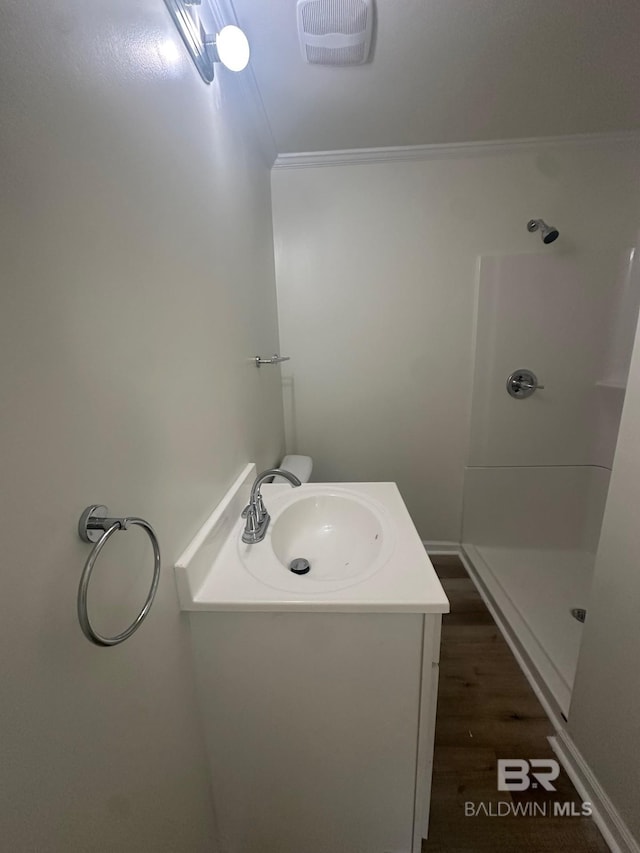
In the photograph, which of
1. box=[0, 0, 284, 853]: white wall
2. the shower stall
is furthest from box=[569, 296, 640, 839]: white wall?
box=[0, 0, 284, 853]: white wall

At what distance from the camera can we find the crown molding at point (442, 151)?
5.00 feet

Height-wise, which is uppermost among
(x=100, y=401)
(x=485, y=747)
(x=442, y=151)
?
(x=442, y=151)

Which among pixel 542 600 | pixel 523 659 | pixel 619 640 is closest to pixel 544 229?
pixel 619 640

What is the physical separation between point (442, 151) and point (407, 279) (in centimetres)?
59

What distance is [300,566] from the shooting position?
3.18ft

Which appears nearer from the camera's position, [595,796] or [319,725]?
[319,725]

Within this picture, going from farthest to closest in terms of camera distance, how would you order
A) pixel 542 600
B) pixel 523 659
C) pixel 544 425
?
pixel 544 425 → pixel 542 600 → pixel 523 659

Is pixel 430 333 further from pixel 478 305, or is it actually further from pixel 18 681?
pixel 18 681

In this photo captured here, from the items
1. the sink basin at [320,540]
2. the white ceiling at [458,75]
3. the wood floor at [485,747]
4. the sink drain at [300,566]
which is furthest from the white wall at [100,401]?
the wood floor at [485,747]

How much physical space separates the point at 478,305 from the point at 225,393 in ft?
4.87

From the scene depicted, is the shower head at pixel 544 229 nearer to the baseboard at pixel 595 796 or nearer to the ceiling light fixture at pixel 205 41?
the ceiling light fixture at pixel 205 41

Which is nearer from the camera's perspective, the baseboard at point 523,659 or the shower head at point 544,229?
the baseboard at point 523,659

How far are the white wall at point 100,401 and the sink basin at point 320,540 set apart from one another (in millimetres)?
214

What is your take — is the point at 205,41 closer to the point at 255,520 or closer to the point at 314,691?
the point at 255,520
